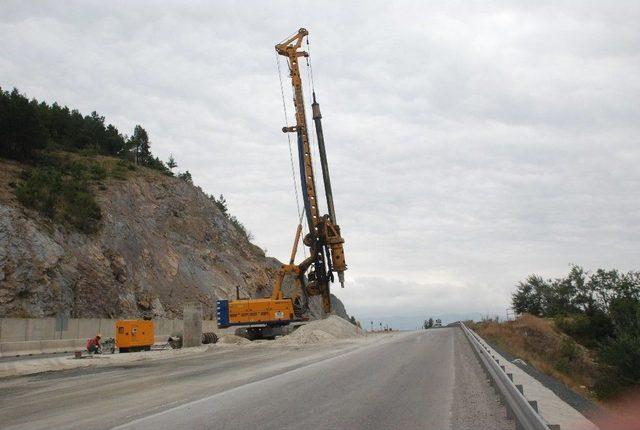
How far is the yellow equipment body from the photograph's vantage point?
37.0 m

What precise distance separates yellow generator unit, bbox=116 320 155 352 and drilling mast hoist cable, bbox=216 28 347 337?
8.91 m

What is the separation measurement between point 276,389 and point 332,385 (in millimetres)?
1284

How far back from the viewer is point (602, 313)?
74.2 metres

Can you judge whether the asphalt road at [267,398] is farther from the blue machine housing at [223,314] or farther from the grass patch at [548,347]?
the grass patch at [548,347]

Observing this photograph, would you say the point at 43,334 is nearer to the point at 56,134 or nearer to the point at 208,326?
the point at 208,326

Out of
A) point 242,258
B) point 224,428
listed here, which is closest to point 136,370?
point 224,428

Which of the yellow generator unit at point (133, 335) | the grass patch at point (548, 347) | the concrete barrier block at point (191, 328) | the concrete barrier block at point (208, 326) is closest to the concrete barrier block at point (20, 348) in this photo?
the yellow generator unit at point (133, 335)

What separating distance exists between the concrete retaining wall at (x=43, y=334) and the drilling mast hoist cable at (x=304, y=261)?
8.30 metres

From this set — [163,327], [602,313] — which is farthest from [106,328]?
[602,313]

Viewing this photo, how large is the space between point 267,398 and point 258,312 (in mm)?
26848

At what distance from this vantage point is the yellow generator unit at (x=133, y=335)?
89.5ft

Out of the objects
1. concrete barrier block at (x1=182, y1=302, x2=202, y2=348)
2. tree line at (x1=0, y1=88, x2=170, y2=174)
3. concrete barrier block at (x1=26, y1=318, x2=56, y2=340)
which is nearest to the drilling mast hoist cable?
concrete barrier block at (x1=182, y1=302, x2=202, y2=348)

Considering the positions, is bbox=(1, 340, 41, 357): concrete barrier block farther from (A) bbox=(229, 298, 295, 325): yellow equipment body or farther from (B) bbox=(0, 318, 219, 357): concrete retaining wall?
(A) bbox=(229, 298, 295, 325): yellow equipment body

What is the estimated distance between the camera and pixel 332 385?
12266 mm
